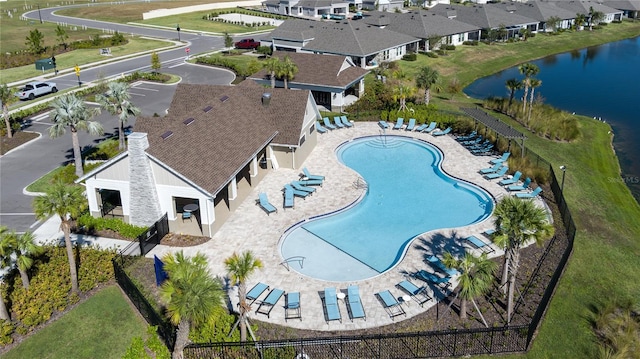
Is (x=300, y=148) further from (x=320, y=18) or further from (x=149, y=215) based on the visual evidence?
(x=320, y=18)

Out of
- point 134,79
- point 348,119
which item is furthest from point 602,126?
point 134,79

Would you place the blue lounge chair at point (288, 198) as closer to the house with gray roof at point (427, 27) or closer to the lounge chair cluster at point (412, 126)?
the lounge chair cluster at point (412, 126)

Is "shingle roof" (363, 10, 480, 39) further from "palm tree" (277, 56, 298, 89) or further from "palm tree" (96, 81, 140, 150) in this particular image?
"palm tree" (96, 81, 140, 150)

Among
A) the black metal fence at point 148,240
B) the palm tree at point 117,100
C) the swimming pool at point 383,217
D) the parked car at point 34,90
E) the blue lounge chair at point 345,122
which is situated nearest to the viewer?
the black metal fence at point 148,240

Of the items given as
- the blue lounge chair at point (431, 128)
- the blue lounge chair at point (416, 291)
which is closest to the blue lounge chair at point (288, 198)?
the blue lounge chair at point (416, 291)

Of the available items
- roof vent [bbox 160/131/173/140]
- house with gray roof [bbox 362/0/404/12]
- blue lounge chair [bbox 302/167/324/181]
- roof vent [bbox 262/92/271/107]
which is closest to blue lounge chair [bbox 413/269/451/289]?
blue lounge chair [bbox 302/167/324/181]
